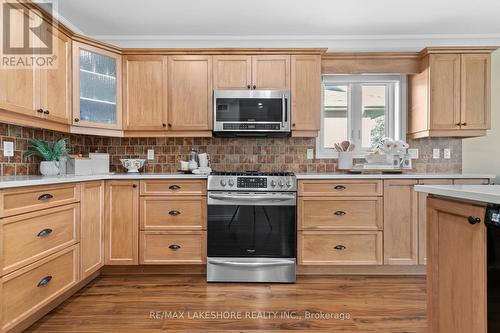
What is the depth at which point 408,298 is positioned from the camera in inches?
94.7

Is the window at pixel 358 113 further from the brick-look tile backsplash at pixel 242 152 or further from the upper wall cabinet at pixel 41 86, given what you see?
the upper wall cabinet at pixel 41 86

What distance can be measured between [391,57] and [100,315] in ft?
11.5

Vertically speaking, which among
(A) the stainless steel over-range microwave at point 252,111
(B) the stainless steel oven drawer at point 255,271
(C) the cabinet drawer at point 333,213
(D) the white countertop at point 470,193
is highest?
(A) the stainless steel over-range microwave at point 252,111

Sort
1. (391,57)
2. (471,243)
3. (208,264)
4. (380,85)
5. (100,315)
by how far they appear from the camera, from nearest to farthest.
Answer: (471,243)
(100,315)
(208,264)
(391,57)
(380,85)

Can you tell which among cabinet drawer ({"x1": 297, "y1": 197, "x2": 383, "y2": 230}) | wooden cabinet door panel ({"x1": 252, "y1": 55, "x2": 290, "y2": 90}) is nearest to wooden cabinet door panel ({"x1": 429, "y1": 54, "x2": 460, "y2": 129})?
cabinet drawer ({"x1": 297, "y1": 197, "x2": 383, "y2": 230})

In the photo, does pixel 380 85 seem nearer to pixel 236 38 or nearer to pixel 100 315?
pixel 236 38

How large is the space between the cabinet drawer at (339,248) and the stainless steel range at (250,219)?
14 cm

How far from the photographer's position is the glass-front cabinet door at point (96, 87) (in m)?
2.77

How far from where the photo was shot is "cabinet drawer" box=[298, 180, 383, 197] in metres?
2.81

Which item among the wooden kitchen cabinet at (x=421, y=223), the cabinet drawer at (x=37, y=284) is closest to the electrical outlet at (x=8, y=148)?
A: the cabinet drawer at (x=37, y=284)

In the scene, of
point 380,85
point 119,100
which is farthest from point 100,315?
point 380,85

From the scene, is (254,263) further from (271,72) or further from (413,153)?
(413,153)

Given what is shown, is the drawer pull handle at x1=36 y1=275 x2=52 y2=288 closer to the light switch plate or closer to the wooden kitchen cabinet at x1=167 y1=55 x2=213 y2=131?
the wooden kitchen cabinet at x1=167 y1=55 x2=213 y2=131

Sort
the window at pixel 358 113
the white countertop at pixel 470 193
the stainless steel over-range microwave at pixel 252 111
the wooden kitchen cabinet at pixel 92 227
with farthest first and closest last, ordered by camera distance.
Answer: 1. the window at pixel 358 113
2. the stainless steel over-range microwave at pixel 252 111
3. the wooden kitchen cabinet at pixel 92 227
4. the white countertop at pixel 470 193
